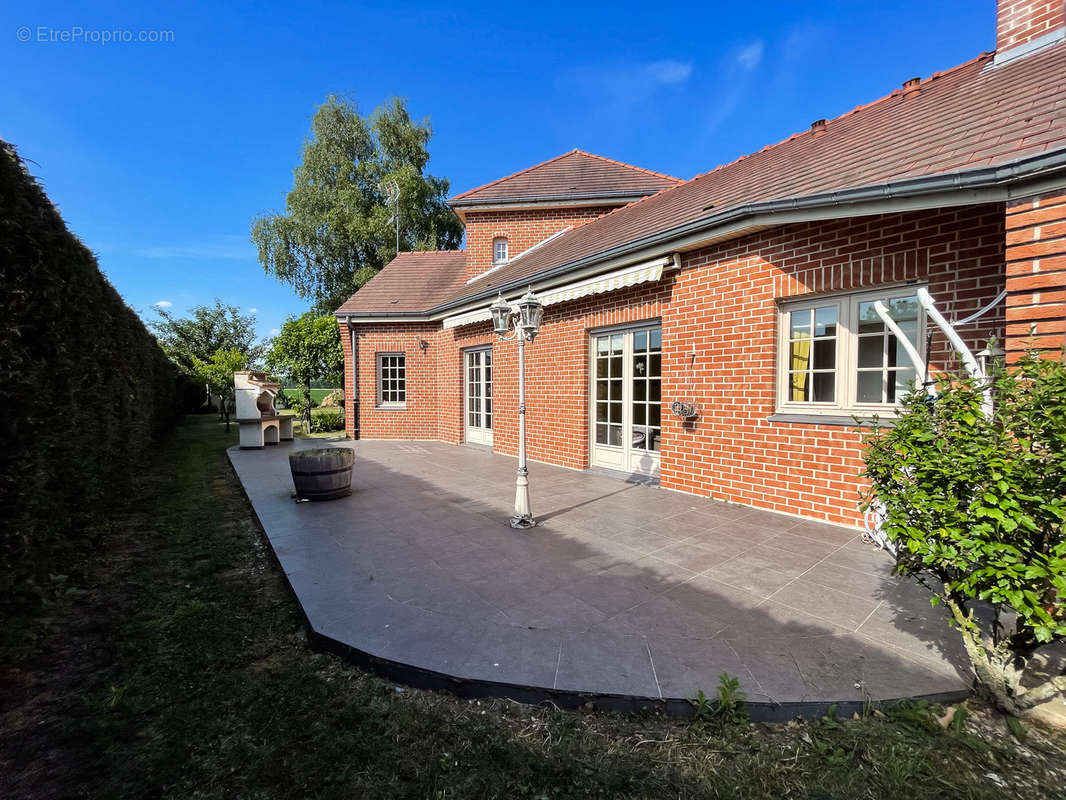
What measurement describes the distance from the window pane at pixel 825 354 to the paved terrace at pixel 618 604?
6.23ft

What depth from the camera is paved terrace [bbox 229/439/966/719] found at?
8.48 feet

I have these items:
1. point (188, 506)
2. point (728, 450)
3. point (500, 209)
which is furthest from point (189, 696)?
point (500, 209)

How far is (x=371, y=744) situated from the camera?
7.34ft

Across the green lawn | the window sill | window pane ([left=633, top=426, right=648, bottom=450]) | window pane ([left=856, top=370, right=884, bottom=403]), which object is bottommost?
the green lawn

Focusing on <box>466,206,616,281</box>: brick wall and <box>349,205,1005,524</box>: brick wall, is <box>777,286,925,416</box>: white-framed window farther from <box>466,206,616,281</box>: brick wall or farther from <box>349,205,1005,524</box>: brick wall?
<box>466,206,616,281</box>: brick wall

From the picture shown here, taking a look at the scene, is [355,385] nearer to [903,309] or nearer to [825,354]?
[825,354]

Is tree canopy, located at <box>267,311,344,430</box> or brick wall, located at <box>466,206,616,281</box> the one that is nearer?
brick wall, located at <box>466,206,616,281</box>

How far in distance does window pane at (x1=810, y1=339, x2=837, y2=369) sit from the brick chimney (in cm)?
427

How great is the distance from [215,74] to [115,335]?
20.5 ft

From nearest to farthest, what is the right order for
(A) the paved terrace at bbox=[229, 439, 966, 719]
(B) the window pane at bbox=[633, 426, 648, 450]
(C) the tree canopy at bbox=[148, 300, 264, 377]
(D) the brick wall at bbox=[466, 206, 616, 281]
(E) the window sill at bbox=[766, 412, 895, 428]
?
1. (A) the paved terrace at bbox=[229, 439, 966, 719]
2. (E) the window sill at bbox=[766, 412, 895, 428]
3. (B) the window pane at bbox=[633, 426, 648, 450]
4. (D) the brick wall at bbox=[466, 206, 616, 281]
5. (C) the tree canopy at bbox=[148, 300, 264, 377]

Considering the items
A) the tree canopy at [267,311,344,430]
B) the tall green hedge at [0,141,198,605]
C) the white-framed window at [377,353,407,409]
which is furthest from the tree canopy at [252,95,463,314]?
the tall green hedge at [0,141,198,605]

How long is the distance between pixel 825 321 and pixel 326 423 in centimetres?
1680

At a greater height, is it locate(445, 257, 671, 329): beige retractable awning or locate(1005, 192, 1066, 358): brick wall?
locate(445, 257, 671, 329): beige retractable awning

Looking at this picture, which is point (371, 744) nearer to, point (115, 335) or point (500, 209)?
point (115, 335)
